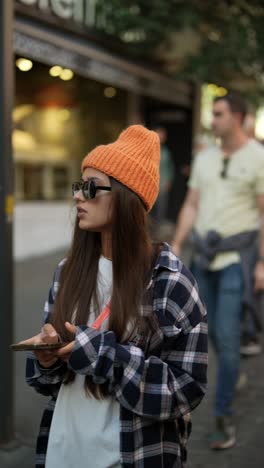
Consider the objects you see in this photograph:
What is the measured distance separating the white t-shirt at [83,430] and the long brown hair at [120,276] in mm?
41

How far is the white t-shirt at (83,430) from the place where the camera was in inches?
66.6

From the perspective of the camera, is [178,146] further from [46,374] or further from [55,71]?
[46,374]

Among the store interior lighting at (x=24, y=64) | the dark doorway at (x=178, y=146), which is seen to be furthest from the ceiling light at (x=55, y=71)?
the dark doorway at (x=178, y=146)

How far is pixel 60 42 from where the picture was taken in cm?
857

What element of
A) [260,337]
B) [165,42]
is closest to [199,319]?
[260,337]

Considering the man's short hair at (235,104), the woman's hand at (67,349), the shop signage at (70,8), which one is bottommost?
the woman's hand at (67,349)

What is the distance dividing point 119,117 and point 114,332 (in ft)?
36.4

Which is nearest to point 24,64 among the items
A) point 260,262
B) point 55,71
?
point 55,71

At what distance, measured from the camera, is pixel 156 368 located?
1.65m

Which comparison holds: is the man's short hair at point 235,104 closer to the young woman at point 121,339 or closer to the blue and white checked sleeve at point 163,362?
the young woman at point 121,339

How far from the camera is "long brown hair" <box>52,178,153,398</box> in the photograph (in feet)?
5.66

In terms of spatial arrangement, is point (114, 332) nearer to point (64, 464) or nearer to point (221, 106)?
point (64, 464)

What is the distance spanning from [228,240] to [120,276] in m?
1.93

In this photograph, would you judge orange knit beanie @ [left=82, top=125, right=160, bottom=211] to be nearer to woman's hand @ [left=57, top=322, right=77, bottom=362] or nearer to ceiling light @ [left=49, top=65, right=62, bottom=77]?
woman's hand @ [left=57, top=322, right=77, bottom=362]
